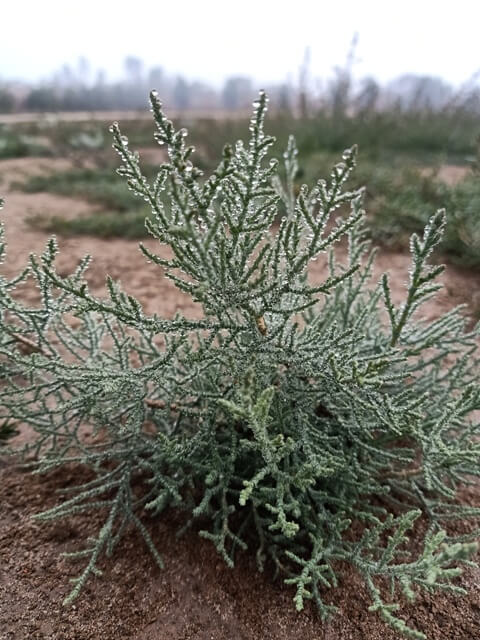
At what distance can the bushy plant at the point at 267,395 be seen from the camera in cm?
115

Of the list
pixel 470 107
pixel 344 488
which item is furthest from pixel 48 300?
pixel 470 107

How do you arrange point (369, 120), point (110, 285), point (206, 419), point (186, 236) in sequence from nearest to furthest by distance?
1. point (186, 236)
2. point (110, 285)
3. point (206, 419)
4. point (369, 120)

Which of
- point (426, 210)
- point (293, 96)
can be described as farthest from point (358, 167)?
point (293, 96)

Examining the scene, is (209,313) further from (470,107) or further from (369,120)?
(470,107)

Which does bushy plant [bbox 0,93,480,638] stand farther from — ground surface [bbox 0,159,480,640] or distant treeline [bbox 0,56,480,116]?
distant treeline [bbox 0,56,480,116]

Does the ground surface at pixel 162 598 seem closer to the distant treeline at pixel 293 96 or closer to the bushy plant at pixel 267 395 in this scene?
the bushy plant at pixel 267 395

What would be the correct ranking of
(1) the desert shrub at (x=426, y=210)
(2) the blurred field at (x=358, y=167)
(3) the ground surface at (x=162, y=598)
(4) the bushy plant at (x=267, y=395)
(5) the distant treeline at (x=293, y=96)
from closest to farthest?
(4) the bushy plant at (x=267, y=395)
(3) the ground surface at (x=162, y=598)
(1) the desert shrub at (x=426, y=210)
(2) the blurred field at (x=358, y=167)
(5) the distant treeline at (x=293, y=96)

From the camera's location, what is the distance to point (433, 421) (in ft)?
5.26

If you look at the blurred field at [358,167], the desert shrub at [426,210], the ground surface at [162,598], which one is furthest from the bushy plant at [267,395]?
the blurred field at [358,167]

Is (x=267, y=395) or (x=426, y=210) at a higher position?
(x=267, y=395)

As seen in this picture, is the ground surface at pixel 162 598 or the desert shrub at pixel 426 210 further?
the desert shrub at pixel 426 210

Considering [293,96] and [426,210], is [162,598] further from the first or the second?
[293,96]

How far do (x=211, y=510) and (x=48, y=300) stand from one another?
2.70ft

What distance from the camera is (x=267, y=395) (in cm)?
110
